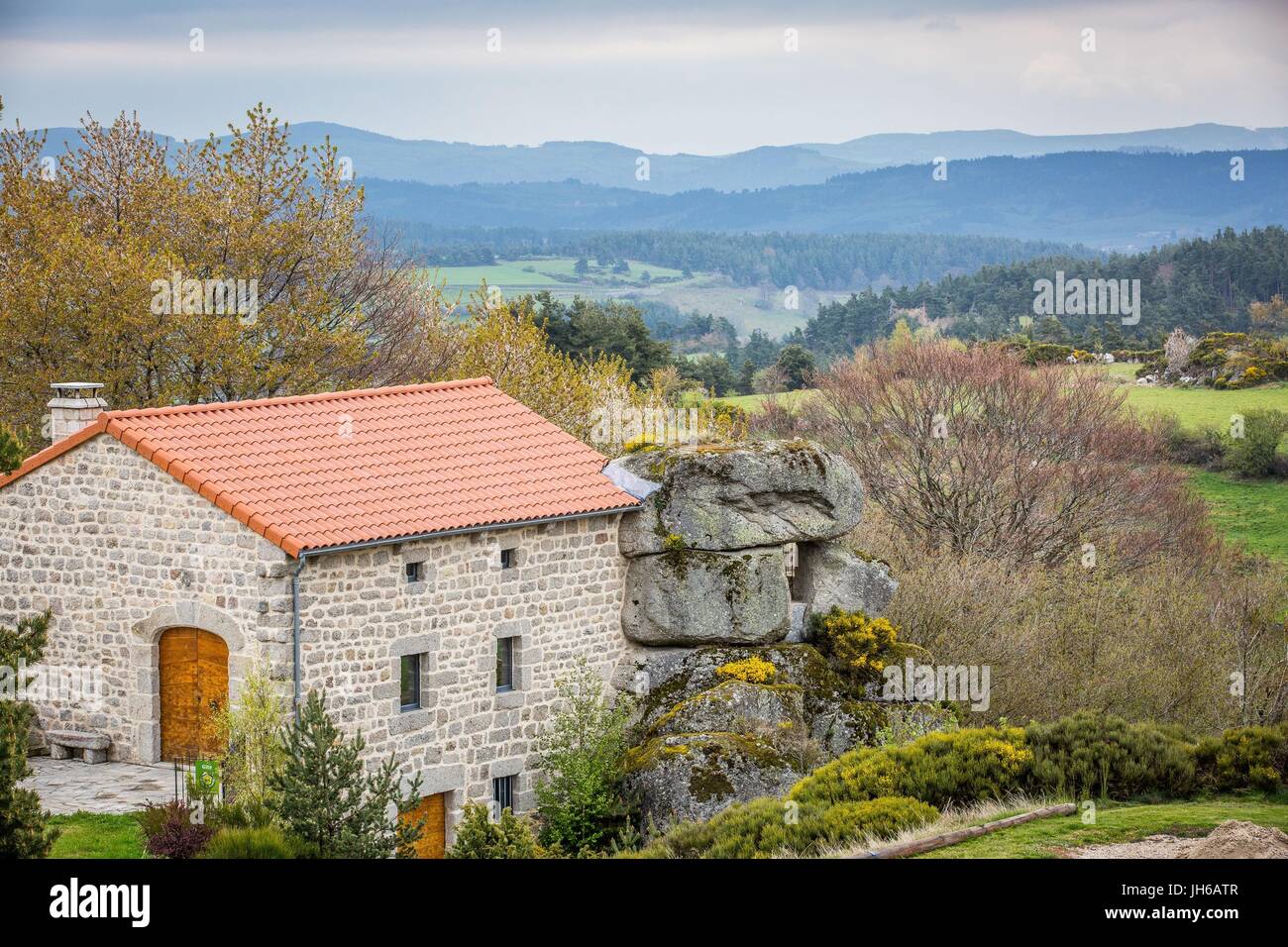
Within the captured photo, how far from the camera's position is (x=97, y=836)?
19.1 m

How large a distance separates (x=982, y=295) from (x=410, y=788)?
9631 centimetres

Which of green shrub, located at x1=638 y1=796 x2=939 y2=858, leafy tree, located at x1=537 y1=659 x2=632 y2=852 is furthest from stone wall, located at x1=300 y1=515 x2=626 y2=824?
green shrub, located at x1=638 y1=796 x2=939 y2=858

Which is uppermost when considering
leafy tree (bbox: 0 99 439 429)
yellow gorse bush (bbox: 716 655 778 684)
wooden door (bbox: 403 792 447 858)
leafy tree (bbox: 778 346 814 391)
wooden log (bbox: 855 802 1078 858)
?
leafy tree (bbox: 0 99 439 429)

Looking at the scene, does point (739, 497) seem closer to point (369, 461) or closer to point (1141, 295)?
point (369, 461)

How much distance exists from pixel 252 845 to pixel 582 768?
20.0 feet

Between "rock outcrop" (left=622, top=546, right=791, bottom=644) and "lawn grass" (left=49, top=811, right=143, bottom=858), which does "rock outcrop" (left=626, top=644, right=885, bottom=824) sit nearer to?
"rock outcrop" (left=622, top=546, right=791, bottom=644)

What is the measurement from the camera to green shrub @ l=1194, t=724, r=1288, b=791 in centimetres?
1870

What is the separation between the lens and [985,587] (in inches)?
1309

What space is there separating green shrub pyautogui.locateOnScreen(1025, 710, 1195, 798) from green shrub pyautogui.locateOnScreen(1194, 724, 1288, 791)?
0.23 meters

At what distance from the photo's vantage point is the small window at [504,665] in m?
23.1

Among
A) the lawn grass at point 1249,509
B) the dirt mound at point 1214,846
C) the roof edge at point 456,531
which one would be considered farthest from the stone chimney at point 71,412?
the lawn grass at point 1249,509

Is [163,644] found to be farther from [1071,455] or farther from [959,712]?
[1071,455]

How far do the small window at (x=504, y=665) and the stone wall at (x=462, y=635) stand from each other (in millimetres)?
140

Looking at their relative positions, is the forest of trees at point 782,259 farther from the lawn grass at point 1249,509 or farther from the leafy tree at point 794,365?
the lawn grass at point 1249,509
